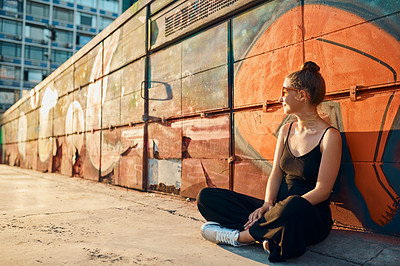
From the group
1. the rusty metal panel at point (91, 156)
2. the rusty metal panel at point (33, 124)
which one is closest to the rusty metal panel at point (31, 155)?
the rusty metal panel at point (33, 124)

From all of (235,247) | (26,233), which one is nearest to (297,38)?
(235,247)

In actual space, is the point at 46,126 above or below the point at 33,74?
below

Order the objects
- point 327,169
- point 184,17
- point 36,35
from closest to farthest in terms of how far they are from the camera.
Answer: point 327,169
point 184,17
point 36,35

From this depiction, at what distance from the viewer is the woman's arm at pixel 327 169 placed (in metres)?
1.92

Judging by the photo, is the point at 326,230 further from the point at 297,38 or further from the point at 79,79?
the point at 79,79

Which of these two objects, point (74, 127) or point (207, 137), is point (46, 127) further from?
point (207, 137)

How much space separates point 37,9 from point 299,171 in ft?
127

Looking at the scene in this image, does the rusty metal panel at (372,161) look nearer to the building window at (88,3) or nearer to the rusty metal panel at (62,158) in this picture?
the rusty metal panel at (62,158)

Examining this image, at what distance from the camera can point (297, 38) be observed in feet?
A: 9.02

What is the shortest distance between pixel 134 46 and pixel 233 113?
3.09 metres

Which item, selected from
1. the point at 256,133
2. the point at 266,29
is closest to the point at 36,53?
the point at 266,29

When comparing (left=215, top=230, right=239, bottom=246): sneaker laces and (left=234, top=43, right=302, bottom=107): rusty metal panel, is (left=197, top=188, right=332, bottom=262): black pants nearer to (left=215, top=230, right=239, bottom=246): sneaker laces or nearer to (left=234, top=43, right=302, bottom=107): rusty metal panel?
(left=215, top=230, right=239, bottom=246): sneaker laces

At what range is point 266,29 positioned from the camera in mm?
3078

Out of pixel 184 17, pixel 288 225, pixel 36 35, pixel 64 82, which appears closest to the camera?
pixel 288 225
